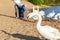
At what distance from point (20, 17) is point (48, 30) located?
6.31 meters

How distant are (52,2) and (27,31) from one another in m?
16.1

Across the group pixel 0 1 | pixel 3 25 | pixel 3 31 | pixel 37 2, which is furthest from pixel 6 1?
pixel 3 31

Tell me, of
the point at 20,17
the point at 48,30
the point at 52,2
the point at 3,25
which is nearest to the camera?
the point at 48,30

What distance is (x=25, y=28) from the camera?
1068 cm

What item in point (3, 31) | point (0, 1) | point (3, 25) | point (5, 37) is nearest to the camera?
point (5, 37)

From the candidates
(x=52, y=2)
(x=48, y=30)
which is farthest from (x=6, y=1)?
(x=48, y=30)

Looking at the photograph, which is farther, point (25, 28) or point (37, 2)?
point (37, 2)

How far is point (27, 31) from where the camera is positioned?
1002 cm

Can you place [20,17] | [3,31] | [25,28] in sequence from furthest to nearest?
1. [20,17]
2. [25,28]
3. [3,31]

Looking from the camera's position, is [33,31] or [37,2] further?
[37,2]

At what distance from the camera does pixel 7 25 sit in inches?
447

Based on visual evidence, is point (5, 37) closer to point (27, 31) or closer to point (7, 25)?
point (27, 31)

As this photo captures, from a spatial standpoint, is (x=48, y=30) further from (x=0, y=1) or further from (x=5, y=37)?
(x=0, y=1)

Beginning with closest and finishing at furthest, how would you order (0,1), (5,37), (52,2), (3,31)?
(5,37)
(3,31)
(0,1)
(52,2)
